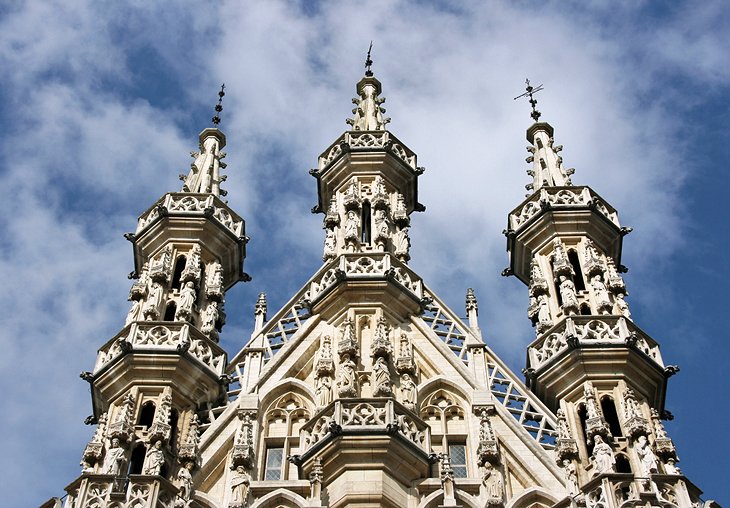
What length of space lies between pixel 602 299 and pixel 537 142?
598 centimetres

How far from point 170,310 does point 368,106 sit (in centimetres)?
799

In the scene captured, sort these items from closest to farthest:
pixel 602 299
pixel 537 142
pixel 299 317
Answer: pixel 602 299 < pixel 299 317 < pixel 537 142

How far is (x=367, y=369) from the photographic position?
1989 centimetres

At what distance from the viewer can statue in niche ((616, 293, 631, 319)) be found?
20.4m

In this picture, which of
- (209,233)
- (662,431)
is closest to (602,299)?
(662,431)

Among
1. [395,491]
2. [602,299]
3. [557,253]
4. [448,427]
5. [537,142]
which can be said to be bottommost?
[395,491]

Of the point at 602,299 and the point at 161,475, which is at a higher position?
the point at 602,299

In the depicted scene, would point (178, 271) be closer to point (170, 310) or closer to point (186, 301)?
point (170, 310)

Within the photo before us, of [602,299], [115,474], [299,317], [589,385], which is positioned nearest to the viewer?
[115,474]

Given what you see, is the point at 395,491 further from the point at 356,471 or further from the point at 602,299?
the point at 602,299

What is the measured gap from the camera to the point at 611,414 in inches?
739

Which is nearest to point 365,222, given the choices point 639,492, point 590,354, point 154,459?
point 590,354

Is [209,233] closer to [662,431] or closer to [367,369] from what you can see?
[367,369]

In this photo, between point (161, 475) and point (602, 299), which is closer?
point (161, 475)
